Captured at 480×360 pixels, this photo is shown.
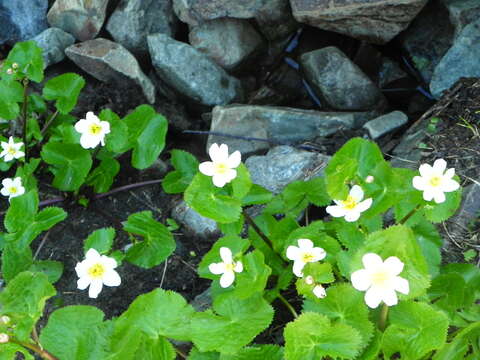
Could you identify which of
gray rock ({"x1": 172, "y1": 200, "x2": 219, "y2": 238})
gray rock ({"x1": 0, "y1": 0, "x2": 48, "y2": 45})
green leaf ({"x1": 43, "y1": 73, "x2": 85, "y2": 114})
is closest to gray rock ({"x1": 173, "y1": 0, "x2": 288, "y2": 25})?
gray rock ({"x1": 0, "y1": 0, "x2": 48, "y2": 45})

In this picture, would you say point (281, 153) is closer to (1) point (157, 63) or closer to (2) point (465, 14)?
(1) point (157, 63)

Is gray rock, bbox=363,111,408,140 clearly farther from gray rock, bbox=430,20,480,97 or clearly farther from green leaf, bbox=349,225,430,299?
green leaf, bbox=349,225,430,299

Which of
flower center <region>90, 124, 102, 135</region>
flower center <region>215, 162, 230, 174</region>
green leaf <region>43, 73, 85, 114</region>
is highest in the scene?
flower center <region>215, 162, 230, 174</region>

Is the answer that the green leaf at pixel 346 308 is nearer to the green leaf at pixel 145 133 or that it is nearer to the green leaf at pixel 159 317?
the green leaf at pixel 159 317

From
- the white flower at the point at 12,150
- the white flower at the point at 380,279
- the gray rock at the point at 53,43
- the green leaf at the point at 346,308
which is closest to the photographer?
the white flower at the point at 380,279

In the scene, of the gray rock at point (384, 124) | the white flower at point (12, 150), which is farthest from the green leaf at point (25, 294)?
the gray rock at point (384, 124)

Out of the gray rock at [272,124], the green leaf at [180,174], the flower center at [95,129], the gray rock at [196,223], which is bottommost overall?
the gray rock at [196,223]
